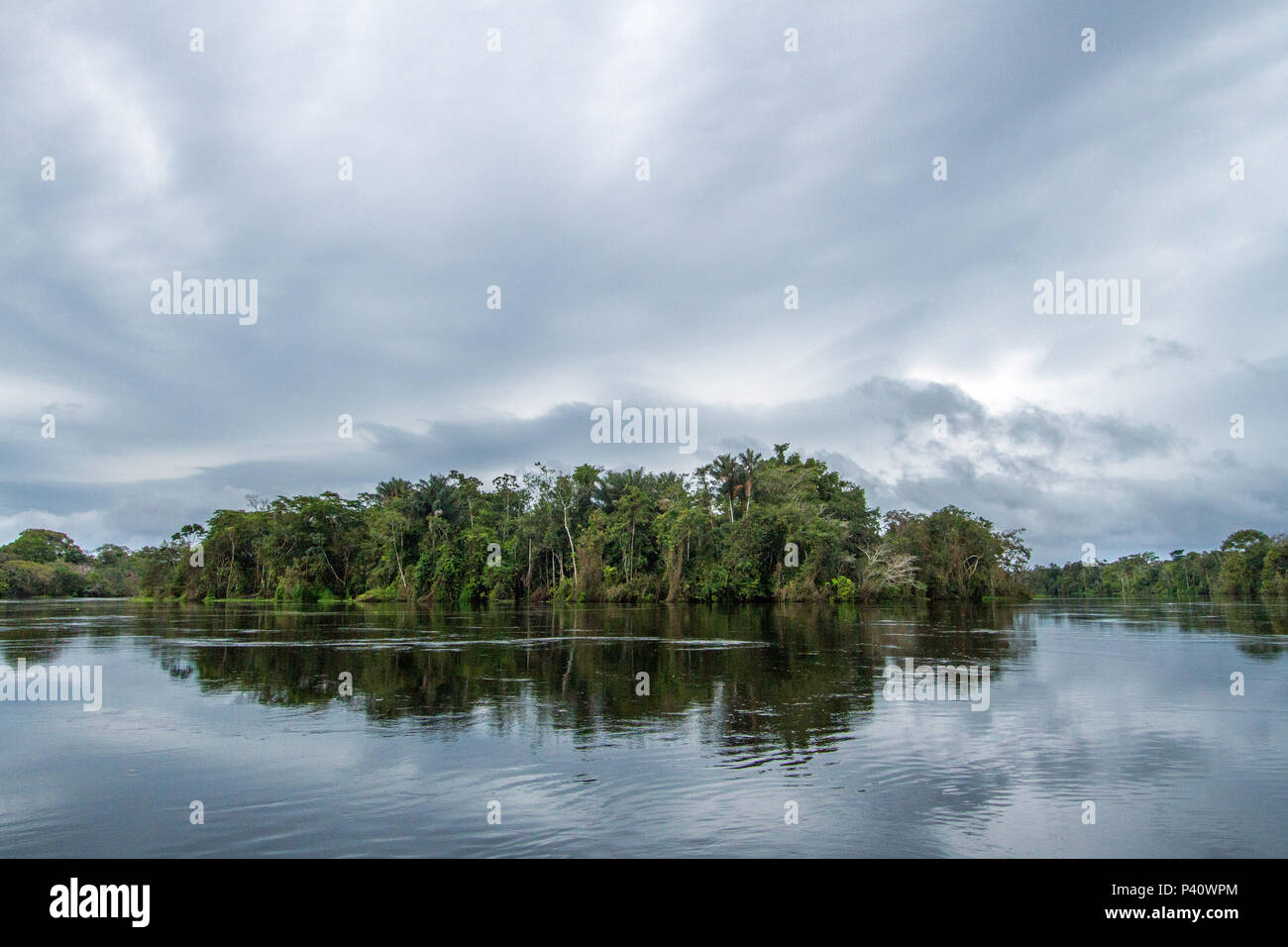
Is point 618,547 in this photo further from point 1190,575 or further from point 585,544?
point 1190,575

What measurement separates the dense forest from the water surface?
46815 millimetres

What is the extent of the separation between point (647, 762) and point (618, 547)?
63.5m

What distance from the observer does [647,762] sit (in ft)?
31.6

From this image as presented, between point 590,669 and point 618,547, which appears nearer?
point 590,669

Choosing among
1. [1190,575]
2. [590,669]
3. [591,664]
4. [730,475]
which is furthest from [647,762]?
[1190,575]

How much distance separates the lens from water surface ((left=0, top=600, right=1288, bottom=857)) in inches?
281

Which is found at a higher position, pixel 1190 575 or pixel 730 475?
pixel 730 475

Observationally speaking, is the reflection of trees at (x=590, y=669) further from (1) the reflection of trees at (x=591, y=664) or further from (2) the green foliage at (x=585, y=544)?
(2) the green foliage at (x=585, y=544)

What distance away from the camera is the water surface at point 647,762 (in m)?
7.14

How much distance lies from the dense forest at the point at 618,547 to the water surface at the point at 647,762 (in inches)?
1843

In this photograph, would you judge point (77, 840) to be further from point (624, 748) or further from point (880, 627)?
point (880, 627)

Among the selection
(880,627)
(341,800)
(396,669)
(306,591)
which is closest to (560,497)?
(306,591)

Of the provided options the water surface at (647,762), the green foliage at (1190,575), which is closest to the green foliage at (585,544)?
the green foliage at (1190,575)
